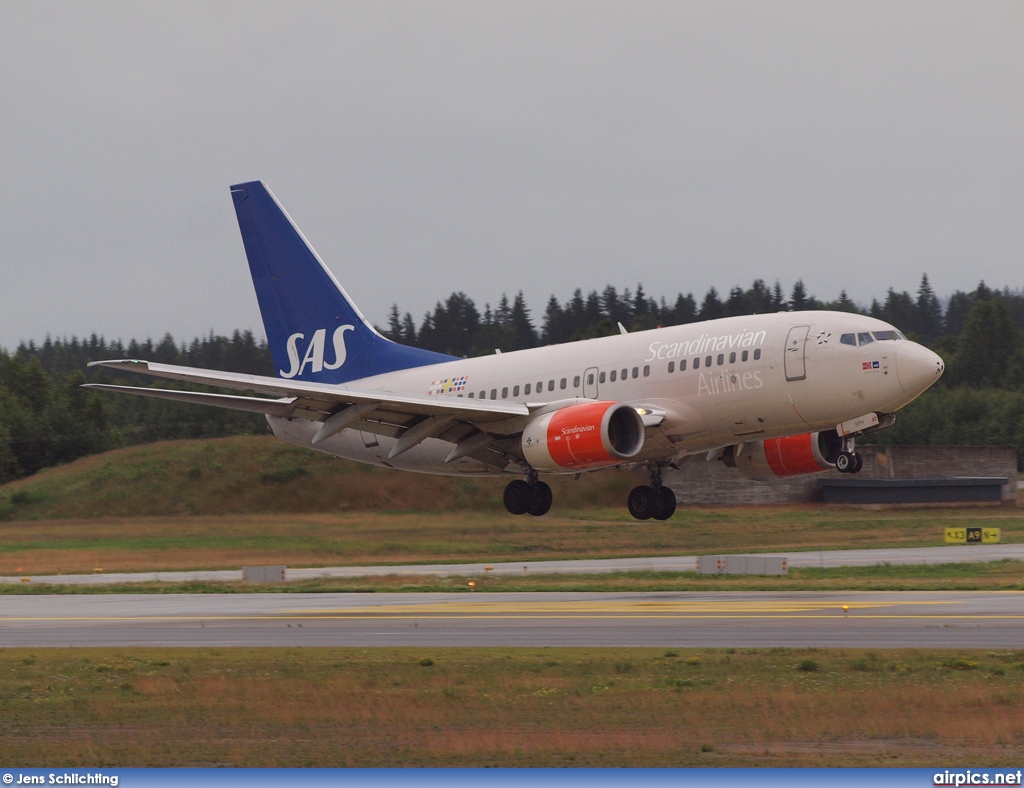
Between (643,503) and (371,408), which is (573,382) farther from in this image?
(371,408)

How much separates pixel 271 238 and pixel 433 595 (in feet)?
42.5

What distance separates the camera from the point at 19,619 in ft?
128

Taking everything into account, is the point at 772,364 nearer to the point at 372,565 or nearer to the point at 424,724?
the point at 424,724

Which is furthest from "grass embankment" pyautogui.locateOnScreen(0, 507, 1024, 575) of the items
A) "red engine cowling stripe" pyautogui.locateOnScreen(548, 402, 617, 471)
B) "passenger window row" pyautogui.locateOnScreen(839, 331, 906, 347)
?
"passenger window row" pyautogui.locateOnScreen(839, 331, 906, 347)

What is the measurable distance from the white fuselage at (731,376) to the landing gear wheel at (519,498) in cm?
142

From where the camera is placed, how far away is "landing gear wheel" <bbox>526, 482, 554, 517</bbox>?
122ft

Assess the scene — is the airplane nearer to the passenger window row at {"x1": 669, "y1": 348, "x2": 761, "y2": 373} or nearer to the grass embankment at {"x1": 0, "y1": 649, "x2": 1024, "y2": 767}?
the passenger window row at {"x1": 669, "y1": 348, "x2": 761, "y2": 373}

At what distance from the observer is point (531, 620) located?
34.7 metres

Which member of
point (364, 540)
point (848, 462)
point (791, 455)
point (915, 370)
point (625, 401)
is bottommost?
point (364, 540)

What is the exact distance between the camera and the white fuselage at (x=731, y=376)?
1280 inches

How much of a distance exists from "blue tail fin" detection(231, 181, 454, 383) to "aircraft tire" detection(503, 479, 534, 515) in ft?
24.5

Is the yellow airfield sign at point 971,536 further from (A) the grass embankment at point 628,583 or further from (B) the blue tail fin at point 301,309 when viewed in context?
(B) the blue tail fin at point 301,309

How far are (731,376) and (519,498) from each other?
706cm

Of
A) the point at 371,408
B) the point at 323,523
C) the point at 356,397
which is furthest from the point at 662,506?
the point at 323,523
